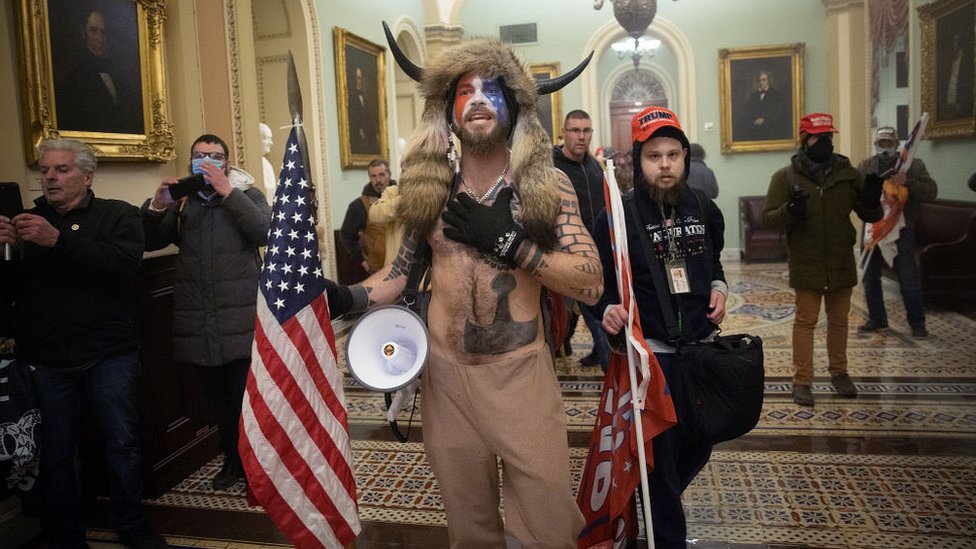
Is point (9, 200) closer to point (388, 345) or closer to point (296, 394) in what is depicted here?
point (296, 394)

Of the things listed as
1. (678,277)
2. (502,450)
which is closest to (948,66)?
(678,277)

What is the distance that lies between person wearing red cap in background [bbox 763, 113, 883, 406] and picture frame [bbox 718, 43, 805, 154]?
28.7ft

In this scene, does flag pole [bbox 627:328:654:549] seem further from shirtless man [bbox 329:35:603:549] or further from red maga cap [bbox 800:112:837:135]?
red maga cap [bbox 800:112:837:135]

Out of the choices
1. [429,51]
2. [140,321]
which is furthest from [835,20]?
[140,321]

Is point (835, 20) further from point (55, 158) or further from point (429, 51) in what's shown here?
point (55, 158)

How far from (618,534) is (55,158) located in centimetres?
277

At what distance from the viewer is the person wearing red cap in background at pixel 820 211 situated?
4492 mm

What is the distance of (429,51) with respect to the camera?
12.9 meters

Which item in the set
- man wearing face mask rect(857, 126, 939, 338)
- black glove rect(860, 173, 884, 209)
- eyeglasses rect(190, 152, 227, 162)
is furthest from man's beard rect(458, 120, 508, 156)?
man wearing face mask rect(857, 126, 939, 338)

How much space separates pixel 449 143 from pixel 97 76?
276 cm

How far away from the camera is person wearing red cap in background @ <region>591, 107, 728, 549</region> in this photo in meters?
2.73

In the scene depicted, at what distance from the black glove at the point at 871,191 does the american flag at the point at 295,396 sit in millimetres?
3540

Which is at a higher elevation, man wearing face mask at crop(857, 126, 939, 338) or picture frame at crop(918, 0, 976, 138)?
picture frame at crop(918, 0, 976, 138)

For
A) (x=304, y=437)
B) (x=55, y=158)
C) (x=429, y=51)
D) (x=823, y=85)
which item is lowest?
(x=304, y=437)
